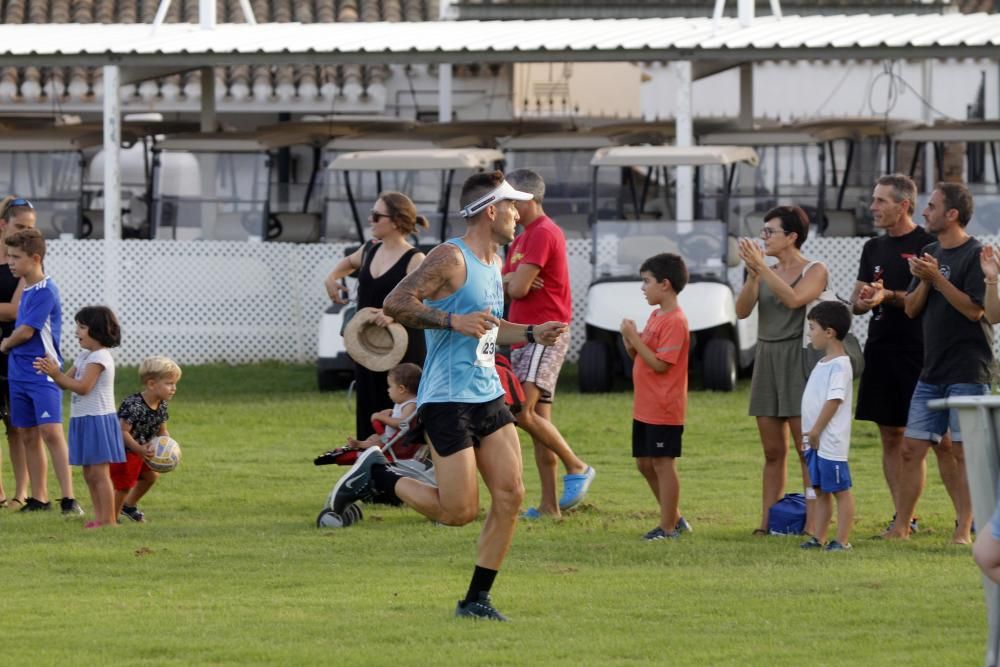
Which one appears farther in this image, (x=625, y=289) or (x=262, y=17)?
(x=262, y=17)

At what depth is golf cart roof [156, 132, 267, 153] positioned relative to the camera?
70.6 ft

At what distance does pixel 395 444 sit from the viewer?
9.99 meters

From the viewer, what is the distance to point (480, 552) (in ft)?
23.5

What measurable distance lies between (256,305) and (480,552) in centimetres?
1312

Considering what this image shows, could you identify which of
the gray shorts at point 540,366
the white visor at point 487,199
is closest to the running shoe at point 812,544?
the gray shorts at point 540,366

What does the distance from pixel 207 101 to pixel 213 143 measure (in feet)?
8.50

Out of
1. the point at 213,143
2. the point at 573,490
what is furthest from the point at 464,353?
the point at 213,143

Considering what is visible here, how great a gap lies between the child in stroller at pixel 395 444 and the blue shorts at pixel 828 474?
194cm

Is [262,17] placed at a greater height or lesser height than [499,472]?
greater

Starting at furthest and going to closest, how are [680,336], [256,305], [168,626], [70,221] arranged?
[70,221]
[256,305]
[680,336]
[168,626]

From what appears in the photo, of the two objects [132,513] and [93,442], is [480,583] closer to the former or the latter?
[93,442]

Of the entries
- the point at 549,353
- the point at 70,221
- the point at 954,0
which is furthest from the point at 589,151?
the point at 954,0

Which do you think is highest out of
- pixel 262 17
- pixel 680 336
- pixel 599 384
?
pixel 262 17

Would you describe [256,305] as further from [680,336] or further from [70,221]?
[680,336]
